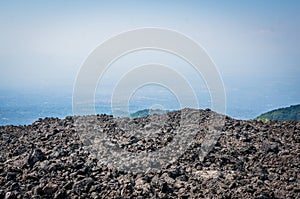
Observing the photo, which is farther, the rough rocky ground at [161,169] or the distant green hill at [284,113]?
the distant green hill at [284,113]

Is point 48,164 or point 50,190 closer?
point 50,190

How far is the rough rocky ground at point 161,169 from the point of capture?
907cm

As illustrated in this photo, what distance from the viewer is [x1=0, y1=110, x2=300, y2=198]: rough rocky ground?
907 centimetres

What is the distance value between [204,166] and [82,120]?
230 inches

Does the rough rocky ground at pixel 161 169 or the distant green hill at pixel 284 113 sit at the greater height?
the distant green hill at pixel 284 113

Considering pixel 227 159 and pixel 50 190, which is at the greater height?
pixel 227 159

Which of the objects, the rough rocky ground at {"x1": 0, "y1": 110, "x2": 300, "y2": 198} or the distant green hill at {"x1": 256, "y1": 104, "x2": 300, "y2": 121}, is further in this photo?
the distant green hill at {"x1": 256, "y1": 104, "x2": 300, "y2": 121}

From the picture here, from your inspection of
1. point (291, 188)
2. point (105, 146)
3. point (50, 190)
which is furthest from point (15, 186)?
point (291, 188)

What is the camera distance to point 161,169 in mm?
10188

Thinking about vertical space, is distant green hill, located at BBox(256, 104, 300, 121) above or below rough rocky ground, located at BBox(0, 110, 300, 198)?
above

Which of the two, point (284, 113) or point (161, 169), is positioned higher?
point (284, 113)

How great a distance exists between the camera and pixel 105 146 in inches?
459

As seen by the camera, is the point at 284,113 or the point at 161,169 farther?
the point at 284,113

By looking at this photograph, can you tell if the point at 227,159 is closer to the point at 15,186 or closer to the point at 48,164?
the point at 48,164
